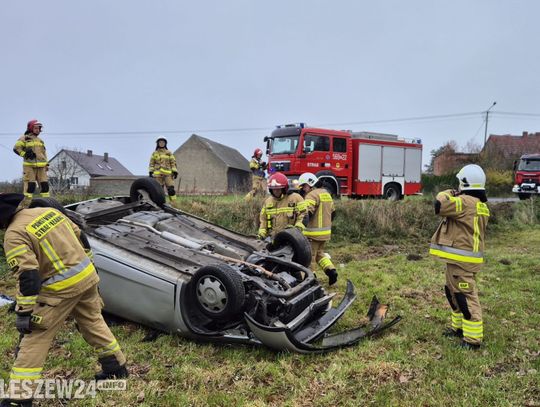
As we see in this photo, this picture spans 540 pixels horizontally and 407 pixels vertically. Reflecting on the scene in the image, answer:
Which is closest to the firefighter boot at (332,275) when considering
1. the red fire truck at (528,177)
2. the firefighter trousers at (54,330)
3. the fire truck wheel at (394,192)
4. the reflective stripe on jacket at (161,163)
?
the firefighter trousers at (54,330)

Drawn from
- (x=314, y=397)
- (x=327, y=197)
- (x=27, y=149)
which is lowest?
(x=314, y=397)

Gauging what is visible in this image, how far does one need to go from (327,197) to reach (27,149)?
562cm

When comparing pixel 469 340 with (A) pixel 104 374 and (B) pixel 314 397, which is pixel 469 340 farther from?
(A) pixel 104 374

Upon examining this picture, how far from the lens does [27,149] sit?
25.6ft

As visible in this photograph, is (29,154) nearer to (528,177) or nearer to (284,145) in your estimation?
(284,145)

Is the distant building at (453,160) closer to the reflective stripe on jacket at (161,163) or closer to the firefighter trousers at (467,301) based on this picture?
the reflective stripe on jacket at (161,163)

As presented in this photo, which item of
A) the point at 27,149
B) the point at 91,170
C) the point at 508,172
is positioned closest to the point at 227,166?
the point at 91,170

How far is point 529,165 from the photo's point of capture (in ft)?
58.4

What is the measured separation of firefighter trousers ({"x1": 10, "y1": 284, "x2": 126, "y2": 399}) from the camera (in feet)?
9.21

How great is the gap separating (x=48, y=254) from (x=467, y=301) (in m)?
3.50

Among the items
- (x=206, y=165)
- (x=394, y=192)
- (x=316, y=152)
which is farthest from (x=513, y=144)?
(x=316, y=152)

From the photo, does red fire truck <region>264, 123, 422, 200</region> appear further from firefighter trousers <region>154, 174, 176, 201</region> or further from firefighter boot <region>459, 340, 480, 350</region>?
firefighter boot <region>459, 340, 480, 350</region>

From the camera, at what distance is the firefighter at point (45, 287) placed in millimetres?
2717

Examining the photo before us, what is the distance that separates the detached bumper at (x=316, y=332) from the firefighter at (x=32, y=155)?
20.3ft
